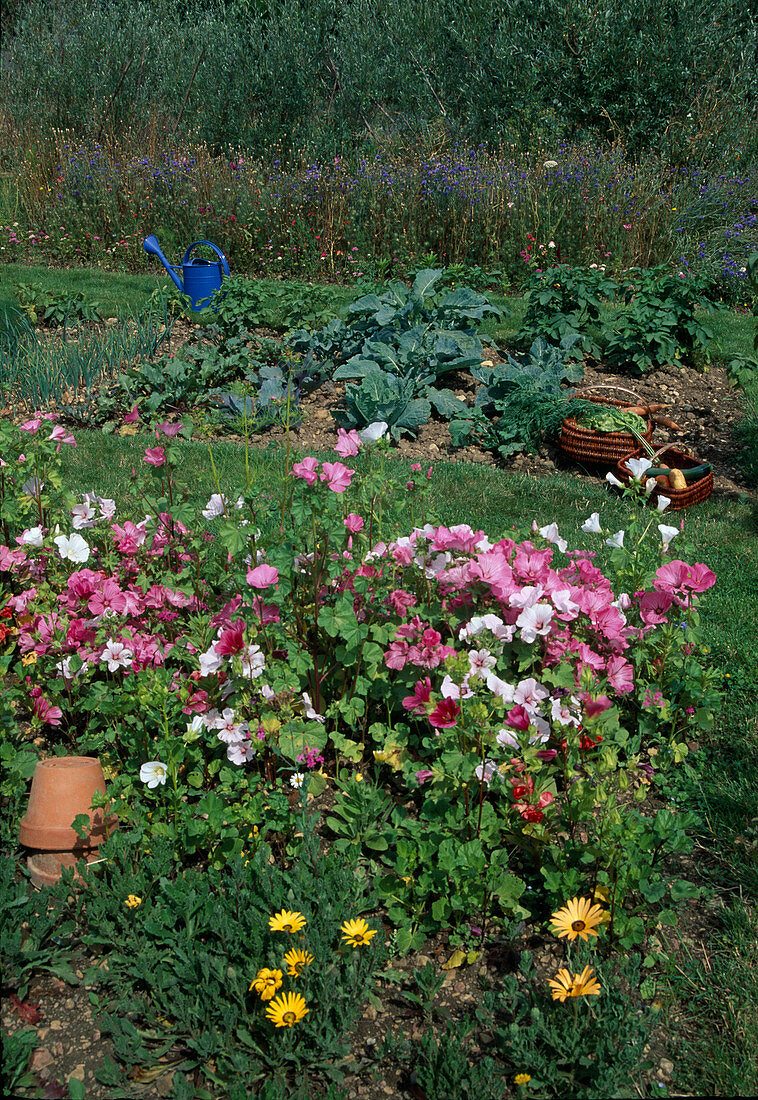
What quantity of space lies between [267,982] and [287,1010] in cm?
6

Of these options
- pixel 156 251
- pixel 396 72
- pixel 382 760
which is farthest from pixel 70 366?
pixel 396 72

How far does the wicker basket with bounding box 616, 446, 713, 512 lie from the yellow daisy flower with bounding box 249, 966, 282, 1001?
275 centimetres

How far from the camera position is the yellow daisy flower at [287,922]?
1614mm

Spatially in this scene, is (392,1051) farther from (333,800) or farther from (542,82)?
(542,82)

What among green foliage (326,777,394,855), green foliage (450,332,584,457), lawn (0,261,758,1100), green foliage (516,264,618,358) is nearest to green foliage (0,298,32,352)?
green foliage (450,332,584,457)

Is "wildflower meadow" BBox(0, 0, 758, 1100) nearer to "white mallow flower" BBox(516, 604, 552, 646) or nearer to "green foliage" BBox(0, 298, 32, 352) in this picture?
"white mallow flower" BBox(516, 604, 552, 646)

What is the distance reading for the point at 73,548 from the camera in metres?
2.50

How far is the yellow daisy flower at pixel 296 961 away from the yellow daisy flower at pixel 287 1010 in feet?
0.14

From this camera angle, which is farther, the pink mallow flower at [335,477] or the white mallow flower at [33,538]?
the white mallow flower at [33,538]

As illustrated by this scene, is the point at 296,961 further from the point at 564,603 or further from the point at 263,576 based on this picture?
the point at 564,603

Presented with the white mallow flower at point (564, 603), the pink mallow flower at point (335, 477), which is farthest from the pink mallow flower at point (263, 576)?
the white mallow flower at point (564, 603)

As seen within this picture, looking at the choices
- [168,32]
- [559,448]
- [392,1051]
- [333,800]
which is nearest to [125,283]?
[559,448]

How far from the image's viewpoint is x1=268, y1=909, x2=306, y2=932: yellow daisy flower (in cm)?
161

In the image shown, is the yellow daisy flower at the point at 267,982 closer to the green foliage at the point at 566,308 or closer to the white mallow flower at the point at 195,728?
the white mallow flower at the point at 195,728
